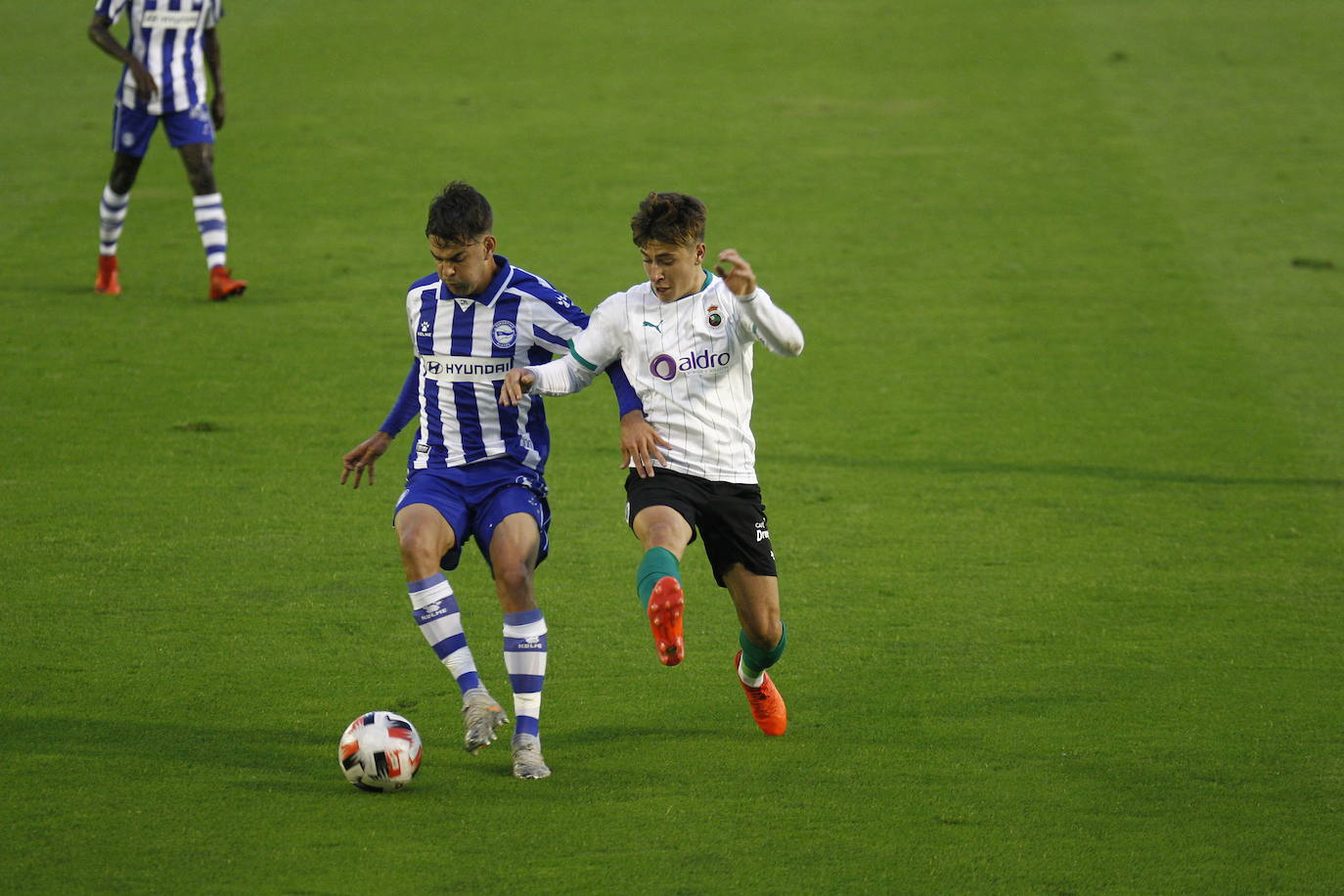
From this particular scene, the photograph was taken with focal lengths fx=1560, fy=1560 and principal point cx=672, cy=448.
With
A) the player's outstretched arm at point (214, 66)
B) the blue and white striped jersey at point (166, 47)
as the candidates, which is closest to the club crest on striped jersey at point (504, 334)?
the blue and white striped jersey at point (166, 47)

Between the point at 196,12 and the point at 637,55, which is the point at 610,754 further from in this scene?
the point at 637,55

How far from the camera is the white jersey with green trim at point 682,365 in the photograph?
503 cm

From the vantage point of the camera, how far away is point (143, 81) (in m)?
10.3

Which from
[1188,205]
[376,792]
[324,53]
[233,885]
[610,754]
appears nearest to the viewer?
[233,885]

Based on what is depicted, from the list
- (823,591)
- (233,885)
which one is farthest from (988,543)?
(233,885)

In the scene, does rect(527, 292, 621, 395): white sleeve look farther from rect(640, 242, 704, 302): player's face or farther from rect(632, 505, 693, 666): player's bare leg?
rect(632, 505, 693, 666): player's bare leg

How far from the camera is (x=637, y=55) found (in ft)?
61.2

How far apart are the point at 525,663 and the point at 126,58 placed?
719 centimetres

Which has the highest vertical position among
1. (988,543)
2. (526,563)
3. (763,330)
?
(763,330)

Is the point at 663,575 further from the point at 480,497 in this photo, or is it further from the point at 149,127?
the point at 149,127

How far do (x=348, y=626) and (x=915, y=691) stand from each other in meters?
2.23

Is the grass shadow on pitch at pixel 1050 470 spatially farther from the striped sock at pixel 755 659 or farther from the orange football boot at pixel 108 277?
the orange football boot at pixel 108 277

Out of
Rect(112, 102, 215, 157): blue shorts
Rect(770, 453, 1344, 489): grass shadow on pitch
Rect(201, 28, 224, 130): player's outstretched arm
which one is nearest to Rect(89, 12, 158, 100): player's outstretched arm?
Rect(112, 102, 215, 157): blue shorts

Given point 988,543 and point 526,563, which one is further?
point 988,543
